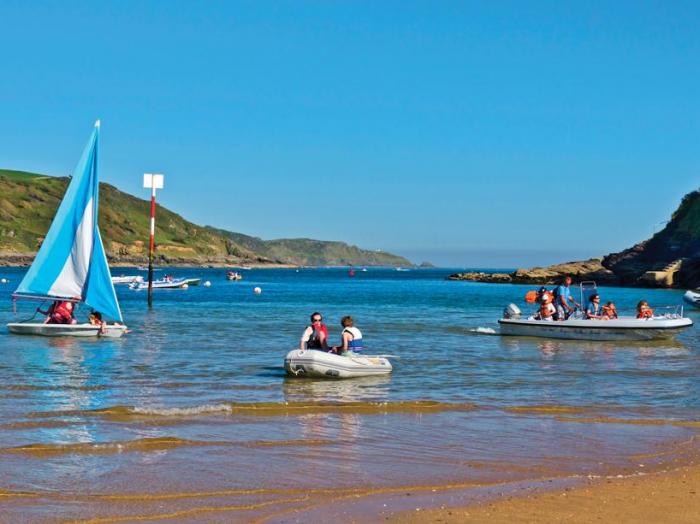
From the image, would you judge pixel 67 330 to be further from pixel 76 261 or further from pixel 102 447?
pixel 102 447

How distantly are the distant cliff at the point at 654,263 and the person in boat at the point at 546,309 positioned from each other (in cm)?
7942

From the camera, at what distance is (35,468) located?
40.8ft

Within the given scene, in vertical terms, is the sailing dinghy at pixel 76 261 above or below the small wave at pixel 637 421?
above

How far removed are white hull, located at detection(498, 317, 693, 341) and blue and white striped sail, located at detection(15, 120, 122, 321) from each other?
56.2ft

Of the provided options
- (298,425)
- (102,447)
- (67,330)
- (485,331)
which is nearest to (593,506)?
(298,425)

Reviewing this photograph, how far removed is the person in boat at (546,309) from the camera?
3659 centimetres

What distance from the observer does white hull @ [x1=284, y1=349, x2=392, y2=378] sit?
22125 millimetres

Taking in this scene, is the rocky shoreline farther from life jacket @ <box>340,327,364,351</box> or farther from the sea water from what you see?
life jacket @ <box>340,327,364,351</box>

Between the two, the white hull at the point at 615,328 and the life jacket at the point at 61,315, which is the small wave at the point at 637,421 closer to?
the white hull at the point at 615,328

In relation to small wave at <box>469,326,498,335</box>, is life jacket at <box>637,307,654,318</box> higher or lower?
higher

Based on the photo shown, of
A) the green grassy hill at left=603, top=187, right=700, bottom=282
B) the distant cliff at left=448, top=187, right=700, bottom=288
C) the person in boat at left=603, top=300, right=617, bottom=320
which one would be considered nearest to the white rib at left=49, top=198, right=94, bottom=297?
the person in boat at left=603, top=300, right=617, bottom=320

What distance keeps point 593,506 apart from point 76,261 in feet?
92.0

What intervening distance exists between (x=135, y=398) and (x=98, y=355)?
9.90 meters

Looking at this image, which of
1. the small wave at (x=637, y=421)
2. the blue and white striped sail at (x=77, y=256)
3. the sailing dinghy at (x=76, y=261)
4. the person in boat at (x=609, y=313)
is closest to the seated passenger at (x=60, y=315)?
the sailing dinghy at (x=76, y=261)
